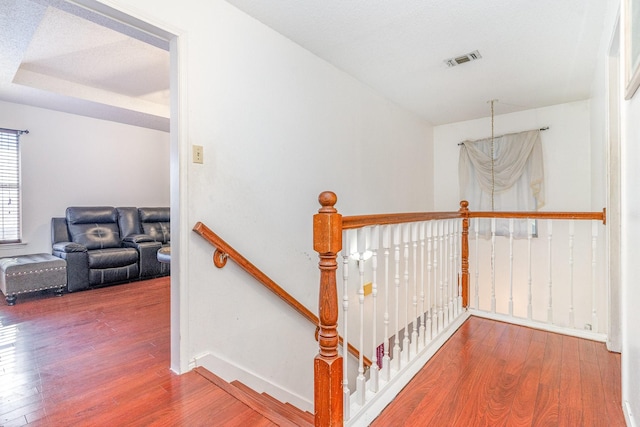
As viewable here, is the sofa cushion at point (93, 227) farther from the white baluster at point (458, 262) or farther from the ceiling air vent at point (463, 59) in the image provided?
the ceiling air vent at point (463, 59)

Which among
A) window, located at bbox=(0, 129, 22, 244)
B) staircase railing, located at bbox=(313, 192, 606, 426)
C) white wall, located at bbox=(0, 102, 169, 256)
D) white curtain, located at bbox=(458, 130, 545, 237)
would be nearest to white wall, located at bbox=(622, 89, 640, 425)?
staircase railing, located at bbox=(313, 192, 606, 426)

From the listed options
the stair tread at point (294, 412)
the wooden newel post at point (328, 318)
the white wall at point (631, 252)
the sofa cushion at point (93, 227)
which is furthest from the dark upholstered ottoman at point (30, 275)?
the white wall at point (631, 252)

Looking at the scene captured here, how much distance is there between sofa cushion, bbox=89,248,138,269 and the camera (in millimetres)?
3994

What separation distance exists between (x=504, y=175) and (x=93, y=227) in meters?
6.00

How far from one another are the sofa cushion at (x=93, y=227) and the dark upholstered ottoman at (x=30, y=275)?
645 mm

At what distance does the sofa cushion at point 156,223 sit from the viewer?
16.8 ft

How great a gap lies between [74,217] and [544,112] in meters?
6.73

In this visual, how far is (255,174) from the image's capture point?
2.32 m

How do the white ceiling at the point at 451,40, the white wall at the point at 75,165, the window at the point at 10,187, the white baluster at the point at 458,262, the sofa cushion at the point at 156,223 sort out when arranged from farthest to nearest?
the sofa cushion at the point at 156,223
the white wall at the point at 75,165
the window at the point at 10,187
the white baluster at the point at 458,262
the white ceiling at the point at 451,40

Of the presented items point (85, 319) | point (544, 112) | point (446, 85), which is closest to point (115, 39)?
point (85, 319)

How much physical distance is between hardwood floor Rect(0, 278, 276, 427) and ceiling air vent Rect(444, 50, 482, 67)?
317 centimetres

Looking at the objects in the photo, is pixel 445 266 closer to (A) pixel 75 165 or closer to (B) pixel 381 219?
(B) pixel 381 219

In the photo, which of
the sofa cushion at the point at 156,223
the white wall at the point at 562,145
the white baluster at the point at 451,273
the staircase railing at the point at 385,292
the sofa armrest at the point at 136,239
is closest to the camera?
the staircase railing at the point at 385,292

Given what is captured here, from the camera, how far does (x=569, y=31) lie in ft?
8.07
